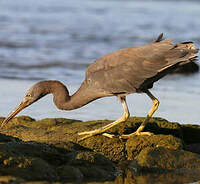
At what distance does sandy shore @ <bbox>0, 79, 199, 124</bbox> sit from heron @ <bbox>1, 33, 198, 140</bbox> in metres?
1.78

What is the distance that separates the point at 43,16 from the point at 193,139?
20046mm

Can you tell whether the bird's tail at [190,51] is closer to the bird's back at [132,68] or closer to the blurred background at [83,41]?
the bird's back at [132,68]

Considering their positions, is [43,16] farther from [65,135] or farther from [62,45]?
[65,135]

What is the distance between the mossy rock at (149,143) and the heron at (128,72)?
0.23 meters

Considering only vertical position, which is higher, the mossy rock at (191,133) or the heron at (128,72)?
the heron at (128,72)

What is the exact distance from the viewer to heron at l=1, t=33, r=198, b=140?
757cm

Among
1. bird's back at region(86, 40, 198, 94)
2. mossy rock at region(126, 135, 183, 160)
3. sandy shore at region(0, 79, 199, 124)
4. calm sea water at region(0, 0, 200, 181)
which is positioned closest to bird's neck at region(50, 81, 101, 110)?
bird's back at region(86, 40, 198, 94)

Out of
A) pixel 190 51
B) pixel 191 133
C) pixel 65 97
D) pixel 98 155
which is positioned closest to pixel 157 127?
pixel 191 133

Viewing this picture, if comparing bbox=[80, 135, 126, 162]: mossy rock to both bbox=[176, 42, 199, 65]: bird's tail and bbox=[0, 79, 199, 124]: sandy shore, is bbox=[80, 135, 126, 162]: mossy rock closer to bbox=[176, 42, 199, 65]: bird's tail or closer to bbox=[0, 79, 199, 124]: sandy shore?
bbox=[176, 42, 199, 65]: bird's tail

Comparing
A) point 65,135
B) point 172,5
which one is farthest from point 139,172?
point 172,5

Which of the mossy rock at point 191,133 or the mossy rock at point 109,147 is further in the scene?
the mossy rock at point 191,133

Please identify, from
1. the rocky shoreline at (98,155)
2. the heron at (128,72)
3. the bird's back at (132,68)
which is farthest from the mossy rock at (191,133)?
the bird's back at (132,68)

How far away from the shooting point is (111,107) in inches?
408

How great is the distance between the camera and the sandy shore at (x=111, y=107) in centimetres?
979
